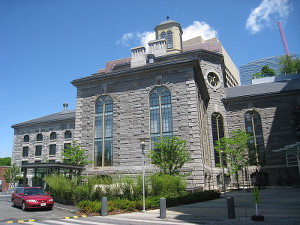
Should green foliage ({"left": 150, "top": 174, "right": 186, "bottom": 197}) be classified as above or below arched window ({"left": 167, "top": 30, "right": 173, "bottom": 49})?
below

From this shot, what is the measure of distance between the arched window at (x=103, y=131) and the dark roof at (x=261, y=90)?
18129 mm

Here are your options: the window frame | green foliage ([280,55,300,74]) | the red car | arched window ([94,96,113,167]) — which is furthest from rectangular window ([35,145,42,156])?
green foliage ([280,55,300,74])

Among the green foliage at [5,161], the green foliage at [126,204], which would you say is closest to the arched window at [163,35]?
the green foliage at [126,204]

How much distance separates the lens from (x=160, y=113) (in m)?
25.8

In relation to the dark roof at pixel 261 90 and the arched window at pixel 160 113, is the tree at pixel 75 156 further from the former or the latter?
the dark roof at pixel 261 90

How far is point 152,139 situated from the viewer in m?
25.4

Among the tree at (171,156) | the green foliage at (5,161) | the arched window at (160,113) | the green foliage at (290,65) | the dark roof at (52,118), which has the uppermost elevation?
the green foliage at (290,65)

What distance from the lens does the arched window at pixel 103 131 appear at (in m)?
26.6

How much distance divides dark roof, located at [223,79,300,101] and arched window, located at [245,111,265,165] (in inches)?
112

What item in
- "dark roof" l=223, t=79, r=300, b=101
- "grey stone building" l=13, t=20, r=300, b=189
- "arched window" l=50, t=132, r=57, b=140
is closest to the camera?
"grey stone building" l=13, t=20, r=300, b=189

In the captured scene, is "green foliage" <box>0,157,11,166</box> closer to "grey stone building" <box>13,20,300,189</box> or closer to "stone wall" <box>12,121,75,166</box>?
"stone wall" <box>12,121,75,166</box>

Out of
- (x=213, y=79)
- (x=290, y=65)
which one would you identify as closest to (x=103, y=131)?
(x=213, y=79)

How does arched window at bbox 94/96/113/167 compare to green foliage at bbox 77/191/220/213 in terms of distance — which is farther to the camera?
Answer: arched window at bbox 94/96/113/167

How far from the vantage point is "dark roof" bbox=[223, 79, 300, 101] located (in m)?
36.2
